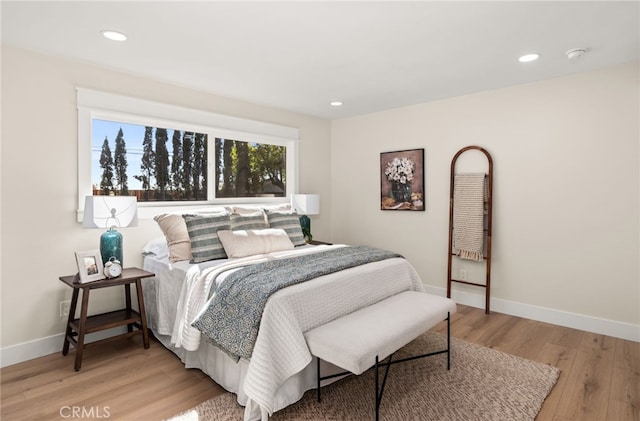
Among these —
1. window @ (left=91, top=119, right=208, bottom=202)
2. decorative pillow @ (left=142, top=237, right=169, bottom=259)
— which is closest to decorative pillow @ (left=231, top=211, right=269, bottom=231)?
decorative pillow @ (left=142, top=237, right=169, bottom=259)

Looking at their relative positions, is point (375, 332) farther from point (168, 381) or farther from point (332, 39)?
point (332, 39)

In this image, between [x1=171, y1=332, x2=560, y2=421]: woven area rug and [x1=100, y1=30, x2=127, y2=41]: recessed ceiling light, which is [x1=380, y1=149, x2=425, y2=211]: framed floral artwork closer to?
[x1=171, y1=332, x2=560, y2=421]: woven area rug

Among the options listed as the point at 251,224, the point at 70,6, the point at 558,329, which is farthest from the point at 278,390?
the point at 558,329

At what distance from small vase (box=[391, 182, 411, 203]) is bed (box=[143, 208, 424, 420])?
152 centimetres

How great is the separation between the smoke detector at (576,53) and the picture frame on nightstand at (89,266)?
387 cm

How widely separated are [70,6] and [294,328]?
7.33 feet

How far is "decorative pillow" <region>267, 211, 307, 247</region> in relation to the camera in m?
3.59

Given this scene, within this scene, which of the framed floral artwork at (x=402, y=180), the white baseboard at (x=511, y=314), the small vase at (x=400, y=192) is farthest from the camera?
the small vase at (x=400, y=192)

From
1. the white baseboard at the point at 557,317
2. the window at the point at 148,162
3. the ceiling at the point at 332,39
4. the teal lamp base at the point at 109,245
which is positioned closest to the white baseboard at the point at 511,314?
the white baseboard at the point at 557,317

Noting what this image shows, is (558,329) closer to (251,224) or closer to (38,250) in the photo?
(251,224)

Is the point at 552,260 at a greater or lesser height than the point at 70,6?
lesser

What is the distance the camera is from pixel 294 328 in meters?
2.00

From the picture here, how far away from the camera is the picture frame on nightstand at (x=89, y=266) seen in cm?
258

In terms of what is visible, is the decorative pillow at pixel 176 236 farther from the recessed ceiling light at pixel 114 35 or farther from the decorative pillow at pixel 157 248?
the recessed ceiling light at pixel 114 35
